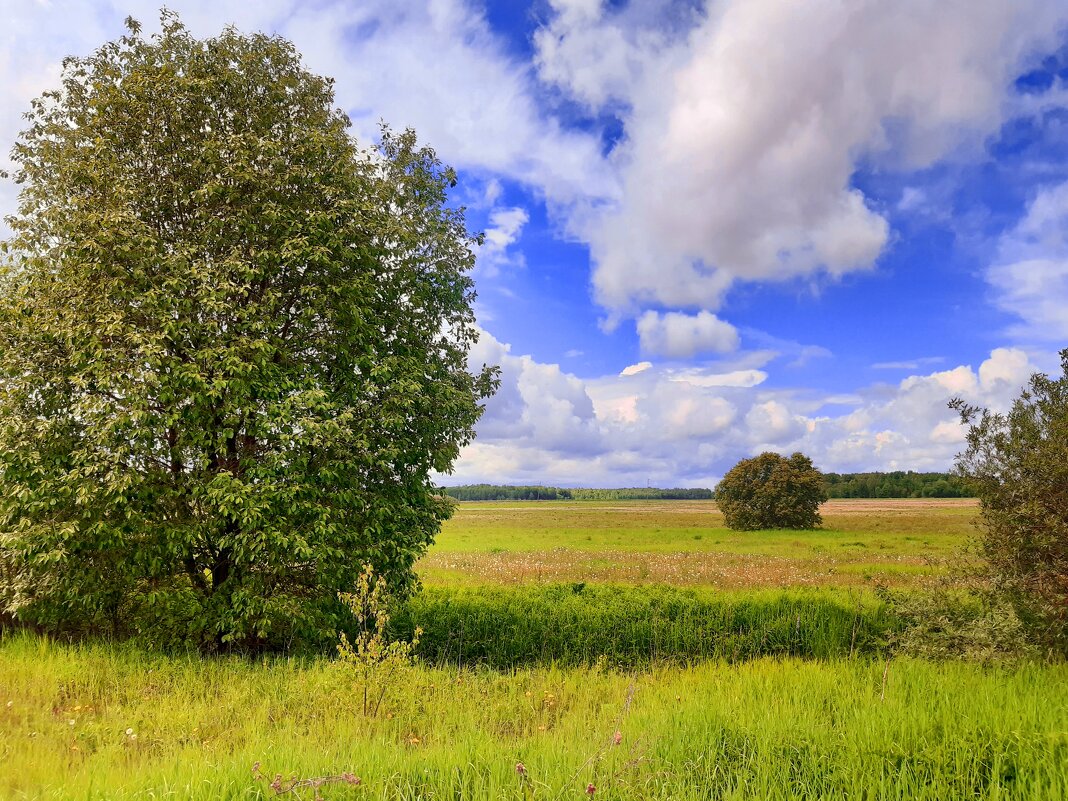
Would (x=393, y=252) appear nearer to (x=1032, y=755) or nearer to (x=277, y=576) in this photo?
(x=277, y=576)

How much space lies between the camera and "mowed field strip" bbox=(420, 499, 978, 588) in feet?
88.0

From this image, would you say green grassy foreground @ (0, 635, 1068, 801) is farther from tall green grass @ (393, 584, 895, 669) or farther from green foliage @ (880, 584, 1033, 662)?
tall green grass @ (393, 584, 895, 669)

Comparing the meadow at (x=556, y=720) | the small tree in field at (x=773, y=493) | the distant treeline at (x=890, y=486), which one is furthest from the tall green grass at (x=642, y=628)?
the distant treeline at (x=890, y=486)

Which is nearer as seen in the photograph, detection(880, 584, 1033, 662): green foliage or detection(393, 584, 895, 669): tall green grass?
detection(880, 584, 1033, 662): green foliage

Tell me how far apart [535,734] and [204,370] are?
34.5ft

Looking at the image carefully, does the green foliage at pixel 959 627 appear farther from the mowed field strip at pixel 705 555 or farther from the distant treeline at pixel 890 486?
the distant treeline at pixel 890 486

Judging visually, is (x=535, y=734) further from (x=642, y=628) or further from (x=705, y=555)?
(x=705, y=555)

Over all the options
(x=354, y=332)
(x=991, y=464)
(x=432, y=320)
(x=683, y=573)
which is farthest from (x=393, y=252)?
(x=683, y=573)

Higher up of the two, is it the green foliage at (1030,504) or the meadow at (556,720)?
the green foliage at (1030,504)

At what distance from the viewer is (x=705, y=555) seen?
A: 3847cm

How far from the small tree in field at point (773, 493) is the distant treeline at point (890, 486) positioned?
6773 cm

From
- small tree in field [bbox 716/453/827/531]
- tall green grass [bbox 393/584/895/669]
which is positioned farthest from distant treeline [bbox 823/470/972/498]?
tall green grass [bbox 393/584/895/669]

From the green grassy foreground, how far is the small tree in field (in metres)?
53.6

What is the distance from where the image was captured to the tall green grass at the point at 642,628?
1764 cm
